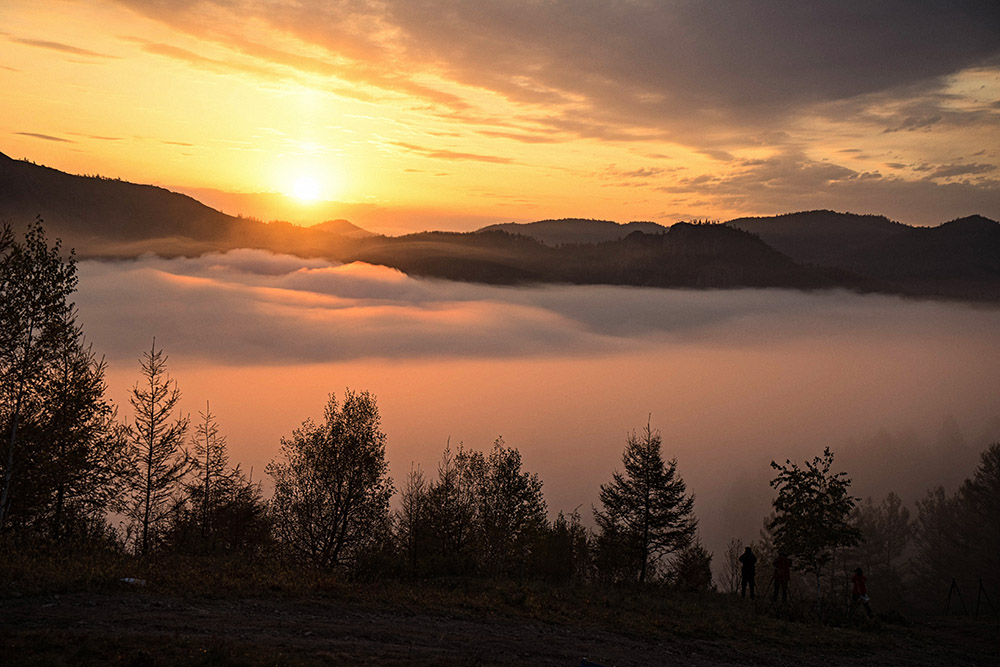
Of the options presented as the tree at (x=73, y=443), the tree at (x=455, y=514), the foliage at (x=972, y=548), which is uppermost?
the tree at (x=73, y=443)

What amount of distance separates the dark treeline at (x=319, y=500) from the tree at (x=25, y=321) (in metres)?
0.06

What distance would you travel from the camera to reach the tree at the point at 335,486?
1747 inches

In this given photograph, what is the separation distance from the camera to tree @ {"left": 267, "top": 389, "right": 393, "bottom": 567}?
146 ft

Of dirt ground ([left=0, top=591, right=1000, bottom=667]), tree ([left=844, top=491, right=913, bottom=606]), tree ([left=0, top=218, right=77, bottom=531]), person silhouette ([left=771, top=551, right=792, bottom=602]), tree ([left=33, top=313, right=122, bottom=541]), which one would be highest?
tree ([left=0, top=218, right=77, bottom=531])

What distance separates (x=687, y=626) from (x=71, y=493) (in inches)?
1043

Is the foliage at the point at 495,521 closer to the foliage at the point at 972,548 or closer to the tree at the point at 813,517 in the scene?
the tree at the point at 813,517

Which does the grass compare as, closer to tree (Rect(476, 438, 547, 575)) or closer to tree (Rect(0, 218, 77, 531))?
tree (Rect(0, 218, 77, 531))

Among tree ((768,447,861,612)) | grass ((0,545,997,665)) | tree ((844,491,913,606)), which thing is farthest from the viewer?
tree ((844,491,913,606))

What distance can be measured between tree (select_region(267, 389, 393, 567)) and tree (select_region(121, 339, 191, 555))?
23.6ft

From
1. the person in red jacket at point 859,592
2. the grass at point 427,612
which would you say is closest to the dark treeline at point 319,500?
the person in red jacket at point 859,592

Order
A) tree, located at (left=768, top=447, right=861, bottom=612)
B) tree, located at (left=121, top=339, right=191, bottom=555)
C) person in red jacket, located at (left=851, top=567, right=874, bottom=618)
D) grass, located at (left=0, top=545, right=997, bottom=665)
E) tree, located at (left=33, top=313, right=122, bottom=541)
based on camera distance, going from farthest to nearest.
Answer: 1. tree, located at (left=121, top=339, right=191, bottom=555)
2. tree, located at (left=768, top=447, right=861, bottom=612)
3. person in red jacket, located at (left=851, top=567, right=874, bottom=618)
4. tree, located at (left=33, top=313, right=122, bottom=541)
5. grass, located at (left=0, top=545, right=997, bottom=665)

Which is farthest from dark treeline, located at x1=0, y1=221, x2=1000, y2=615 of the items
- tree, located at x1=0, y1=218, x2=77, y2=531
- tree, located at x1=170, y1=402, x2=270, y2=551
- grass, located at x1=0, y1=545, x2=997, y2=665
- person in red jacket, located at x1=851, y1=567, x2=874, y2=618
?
grass, located at x1=0, y1=545, x2=997, y2=665

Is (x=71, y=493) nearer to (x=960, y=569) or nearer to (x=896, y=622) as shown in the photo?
(x=896, y=622)

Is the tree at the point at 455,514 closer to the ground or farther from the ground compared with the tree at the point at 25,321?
closer to the ground
